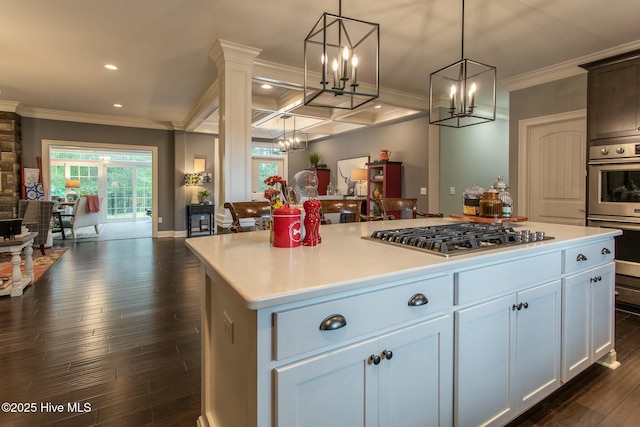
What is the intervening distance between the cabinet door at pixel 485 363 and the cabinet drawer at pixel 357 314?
6.5 inches

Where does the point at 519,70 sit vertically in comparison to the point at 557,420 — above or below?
above

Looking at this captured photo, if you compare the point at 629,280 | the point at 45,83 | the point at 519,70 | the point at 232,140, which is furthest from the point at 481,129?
the point at 45,83

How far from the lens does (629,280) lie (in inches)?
121

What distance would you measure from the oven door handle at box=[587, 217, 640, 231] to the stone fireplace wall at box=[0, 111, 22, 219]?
8.45 metres

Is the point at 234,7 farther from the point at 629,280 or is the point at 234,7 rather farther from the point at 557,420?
the point at 629,280

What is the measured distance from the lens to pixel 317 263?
117 cm

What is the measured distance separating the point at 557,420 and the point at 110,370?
2.46 meters

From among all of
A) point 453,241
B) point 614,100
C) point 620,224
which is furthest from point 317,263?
point 614,100

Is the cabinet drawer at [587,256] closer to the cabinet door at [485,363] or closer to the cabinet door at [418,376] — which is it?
the cabinet door at [485,363]

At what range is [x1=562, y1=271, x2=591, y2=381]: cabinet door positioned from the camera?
1.72 m

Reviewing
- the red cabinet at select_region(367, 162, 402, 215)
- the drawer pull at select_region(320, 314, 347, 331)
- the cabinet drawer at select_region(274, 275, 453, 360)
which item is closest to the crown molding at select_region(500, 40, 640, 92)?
the red cabinet at select_region(367, 162, 402, 215)

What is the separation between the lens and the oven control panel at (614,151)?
3016 mm

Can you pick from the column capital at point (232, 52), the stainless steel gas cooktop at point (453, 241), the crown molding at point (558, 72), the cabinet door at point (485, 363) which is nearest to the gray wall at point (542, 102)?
the crown molding at point (558, 72)

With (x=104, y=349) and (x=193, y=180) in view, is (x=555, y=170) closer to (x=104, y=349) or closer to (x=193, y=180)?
(x=104, y=349)
